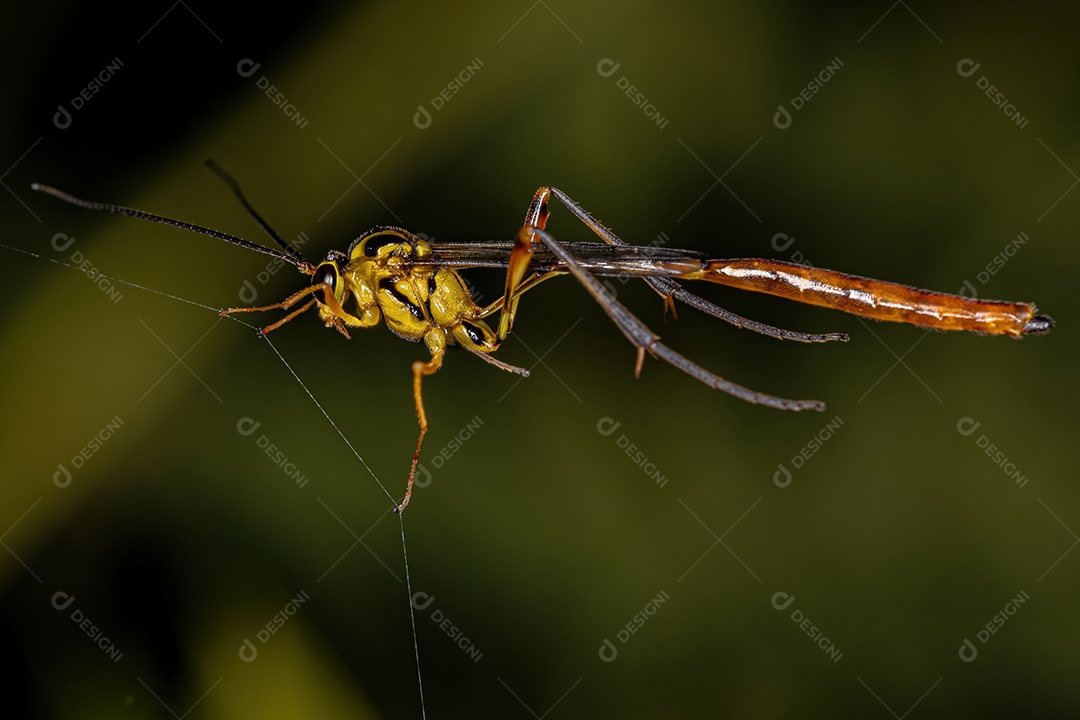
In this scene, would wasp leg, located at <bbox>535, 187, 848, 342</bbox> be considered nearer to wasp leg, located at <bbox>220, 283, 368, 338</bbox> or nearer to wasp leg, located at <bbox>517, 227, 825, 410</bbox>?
wasp leg, located at <bbox>517, 227, 825, 410</bbox>

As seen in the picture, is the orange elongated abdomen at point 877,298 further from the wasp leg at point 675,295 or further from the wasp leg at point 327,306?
the wasp leg at point 327,306

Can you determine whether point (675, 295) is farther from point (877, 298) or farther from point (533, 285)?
point (877, 298)

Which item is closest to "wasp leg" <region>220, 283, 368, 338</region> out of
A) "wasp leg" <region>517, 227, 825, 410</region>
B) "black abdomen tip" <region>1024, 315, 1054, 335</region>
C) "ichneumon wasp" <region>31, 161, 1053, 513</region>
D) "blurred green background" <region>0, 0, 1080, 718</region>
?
"ichneumon wasp" <region>31, 161, 1053, 513</region>

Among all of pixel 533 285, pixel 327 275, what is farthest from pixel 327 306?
pixel 533 285

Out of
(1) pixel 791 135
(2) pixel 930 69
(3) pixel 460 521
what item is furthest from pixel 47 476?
(2) pixel 930 69

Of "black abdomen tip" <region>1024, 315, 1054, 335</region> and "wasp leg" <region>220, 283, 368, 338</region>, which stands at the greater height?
"wasp leg" <region>220, 283, 368, 338</region>

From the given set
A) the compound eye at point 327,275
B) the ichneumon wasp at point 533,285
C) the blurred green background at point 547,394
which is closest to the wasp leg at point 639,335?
the ichneumon wasp at point 533,285
